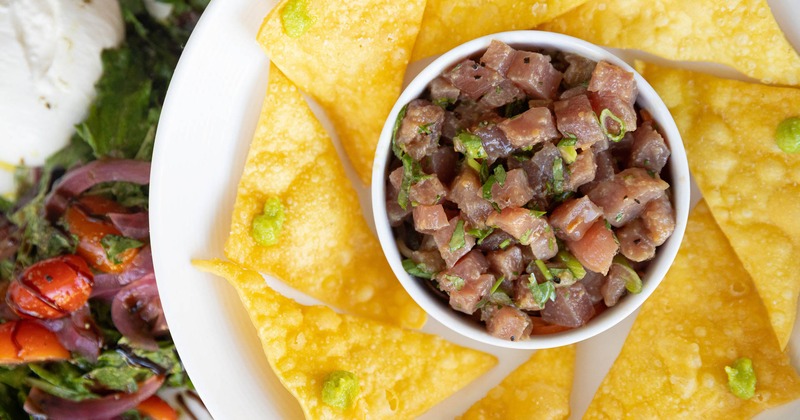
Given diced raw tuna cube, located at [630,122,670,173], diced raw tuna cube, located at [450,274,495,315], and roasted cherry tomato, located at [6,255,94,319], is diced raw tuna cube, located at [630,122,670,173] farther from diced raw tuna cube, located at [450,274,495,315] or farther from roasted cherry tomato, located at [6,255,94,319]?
roasted cherry tomato, located at [6,255,94,319]

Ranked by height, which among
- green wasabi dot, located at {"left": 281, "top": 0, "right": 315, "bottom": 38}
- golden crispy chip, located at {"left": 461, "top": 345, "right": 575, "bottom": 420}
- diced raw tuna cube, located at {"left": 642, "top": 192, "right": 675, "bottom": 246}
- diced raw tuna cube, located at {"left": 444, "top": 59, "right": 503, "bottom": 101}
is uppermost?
green wasabi dot, located at {"left": 281, "top": 0, "right": 315, "bottom": 38}

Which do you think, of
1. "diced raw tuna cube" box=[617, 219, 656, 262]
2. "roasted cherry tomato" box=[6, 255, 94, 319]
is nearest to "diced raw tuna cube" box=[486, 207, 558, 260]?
"diced raw tuna cube" box=[617, 219, 656, 262]

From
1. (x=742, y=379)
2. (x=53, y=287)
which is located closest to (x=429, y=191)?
(x=742, y=379)

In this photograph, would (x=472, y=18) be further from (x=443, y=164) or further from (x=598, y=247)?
(x=598, y=247)

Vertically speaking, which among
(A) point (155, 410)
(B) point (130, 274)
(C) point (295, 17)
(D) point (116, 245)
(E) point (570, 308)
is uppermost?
(C) point (295, 17)

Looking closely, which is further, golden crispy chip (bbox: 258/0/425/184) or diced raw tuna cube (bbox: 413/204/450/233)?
golden crispy chip (bbox: 258/0/425/184)

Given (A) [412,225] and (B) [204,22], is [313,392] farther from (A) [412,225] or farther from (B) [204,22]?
(B) [204,22]

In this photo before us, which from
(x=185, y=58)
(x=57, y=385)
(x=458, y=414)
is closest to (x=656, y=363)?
(x=458, y=414)
